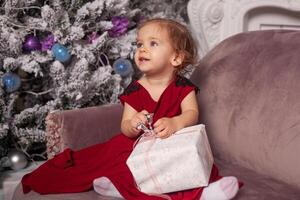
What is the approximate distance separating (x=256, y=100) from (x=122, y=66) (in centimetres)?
70

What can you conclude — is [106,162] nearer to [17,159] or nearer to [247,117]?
[247,117]

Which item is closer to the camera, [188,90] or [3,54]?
[188,90]

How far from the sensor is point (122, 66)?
1.89 metres

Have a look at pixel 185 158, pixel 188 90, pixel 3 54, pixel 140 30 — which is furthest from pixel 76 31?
pixel 185 158

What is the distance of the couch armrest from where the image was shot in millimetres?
1409

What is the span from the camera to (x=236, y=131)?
141 centimetres

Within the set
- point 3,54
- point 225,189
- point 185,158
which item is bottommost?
point 225,189

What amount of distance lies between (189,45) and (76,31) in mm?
584

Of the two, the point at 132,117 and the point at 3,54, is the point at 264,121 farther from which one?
the point at 3,54

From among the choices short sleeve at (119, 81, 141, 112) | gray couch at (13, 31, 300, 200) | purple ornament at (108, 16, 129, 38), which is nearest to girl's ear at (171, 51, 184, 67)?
short sleeve at (119, 81, 141, 112)

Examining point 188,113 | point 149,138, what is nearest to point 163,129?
point 149,138

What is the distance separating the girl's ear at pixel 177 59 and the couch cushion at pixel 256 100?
248 millimetres

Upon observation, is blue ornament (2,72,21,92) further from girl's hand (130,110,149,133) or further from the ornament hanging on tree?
girl's hand (130,110,149,133)

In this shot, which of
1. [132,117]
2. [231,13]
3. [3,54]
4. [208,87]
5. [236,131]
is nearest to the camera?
[132,117]
